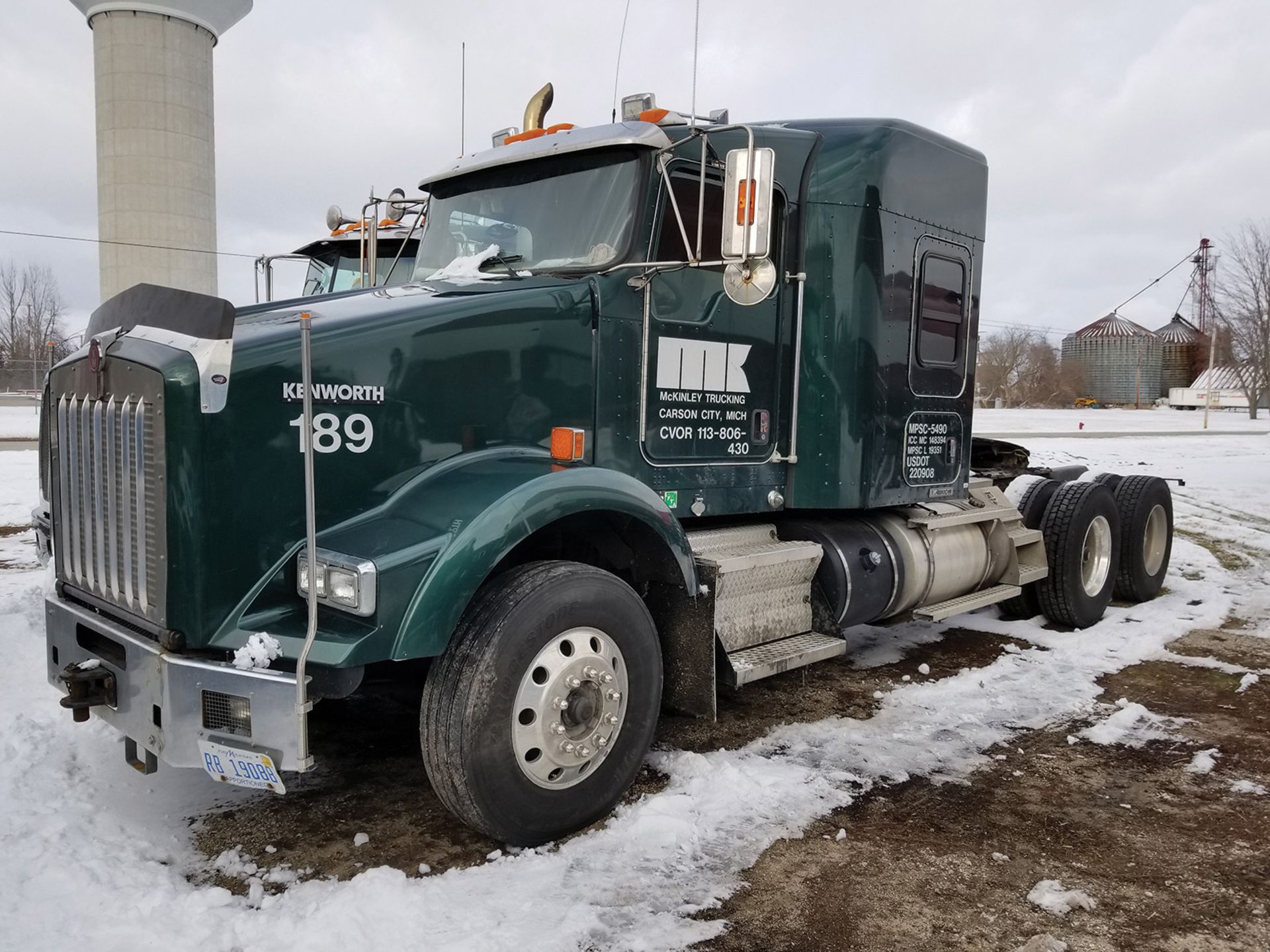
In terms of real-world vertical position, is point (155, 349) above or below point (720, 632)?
above

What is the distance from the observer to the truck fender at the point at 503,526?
2947 mm

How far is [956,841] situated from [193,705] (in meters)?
2.66

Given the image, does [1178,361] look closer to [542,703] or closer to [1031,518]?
[1031,518]

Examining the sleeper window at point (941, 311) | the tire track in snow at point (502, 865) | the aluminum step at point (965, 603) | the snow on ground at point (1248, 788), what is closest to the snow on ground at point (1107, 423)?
the aluminum step at point (965, 603)

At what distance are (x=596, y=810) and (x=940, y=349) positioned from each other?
3.40m

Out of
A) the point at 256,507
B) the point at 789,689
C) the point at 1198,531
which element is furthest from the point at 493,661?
the point at 1198,531

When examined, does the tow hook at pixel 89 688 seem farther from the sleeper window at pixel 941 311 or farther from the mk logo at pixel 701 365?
the sleeper window at pixel 941 311

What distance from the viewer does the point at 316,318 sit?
10.8 feet

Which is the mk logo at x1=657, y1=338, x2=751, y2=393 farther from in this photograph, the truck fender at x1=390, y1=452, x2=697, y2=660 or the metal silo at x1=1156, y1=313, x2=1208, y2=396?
the metal silo at x1=1156, y1=313, x2=1208, y2=396

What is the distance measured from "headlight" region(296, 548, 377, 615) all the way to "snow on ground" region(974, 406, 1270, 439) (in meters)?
26.9

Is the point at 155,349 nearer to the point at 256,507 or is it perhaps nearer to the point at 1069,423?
the point at 256,507

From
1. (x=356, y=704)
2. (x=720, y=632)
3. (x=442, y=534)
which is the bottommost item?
(x=356, y=704)

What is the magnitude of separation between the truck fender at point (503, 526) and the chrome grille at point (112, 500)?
80 cm

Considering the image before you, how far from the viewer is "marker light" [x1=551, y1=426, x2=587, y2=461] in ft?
12.5
